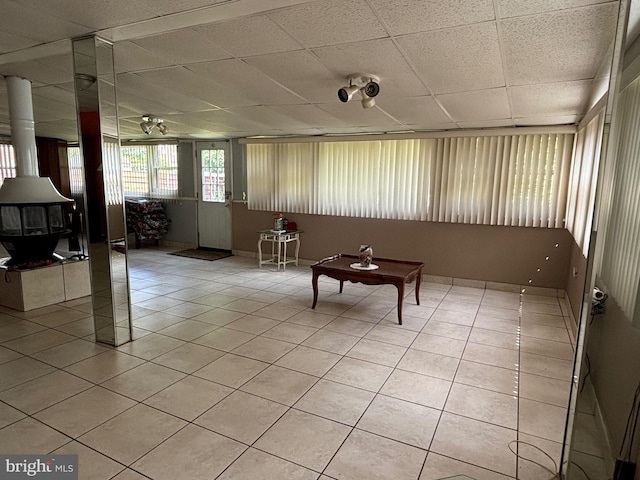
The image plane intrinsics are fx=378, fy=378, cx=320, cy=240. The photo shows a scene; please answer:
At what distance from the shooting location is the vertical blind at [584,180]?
3.24 metres

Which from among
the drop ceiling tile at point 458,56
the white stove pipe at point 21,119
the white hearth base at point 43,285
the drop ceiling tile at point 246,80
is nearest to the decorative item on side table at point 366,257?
the drop ceiling tile at point 246,80

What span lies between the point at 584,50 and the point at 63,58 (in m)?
3.85

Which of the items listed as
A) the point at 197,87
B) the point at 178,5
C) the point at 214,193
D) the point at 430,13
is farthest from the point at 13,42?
the point at 214,193

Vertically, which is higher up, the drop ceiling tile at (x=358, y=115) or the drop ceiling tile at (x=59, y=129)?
the drop ceiling tile at (x=59, y=129)

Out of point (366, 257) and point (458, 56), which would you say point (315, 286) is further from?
point (458, 56)

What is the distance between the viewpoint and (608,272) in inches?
72.2

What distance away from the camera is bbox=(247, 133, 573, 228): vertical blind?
5031mm

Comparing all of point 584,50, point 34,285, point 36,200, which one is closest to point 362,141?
point 584,50

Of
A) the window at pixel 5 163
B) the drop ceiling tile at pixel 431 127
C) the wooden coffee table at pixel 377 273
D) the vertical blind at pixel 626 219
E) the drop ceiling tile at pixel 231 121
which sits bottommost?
the wooden coffee table at pixel 377 273

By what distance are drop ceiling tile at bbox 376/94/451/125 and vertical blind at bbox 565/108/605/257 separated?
1.42 m

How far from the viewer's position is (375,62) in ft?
8.99

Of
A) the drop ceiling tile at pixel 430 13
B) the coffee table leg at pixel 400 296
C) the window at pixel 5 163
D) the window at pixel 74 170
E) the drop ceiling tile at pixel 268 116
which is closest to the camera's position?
the drop ceiling tile at pixel 430 13

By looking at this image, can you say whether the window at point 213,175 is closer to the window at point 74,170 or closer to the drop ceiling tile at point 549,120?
the window at point 74,170

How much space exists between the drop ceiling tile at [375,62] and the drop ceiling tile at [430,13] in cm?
27
